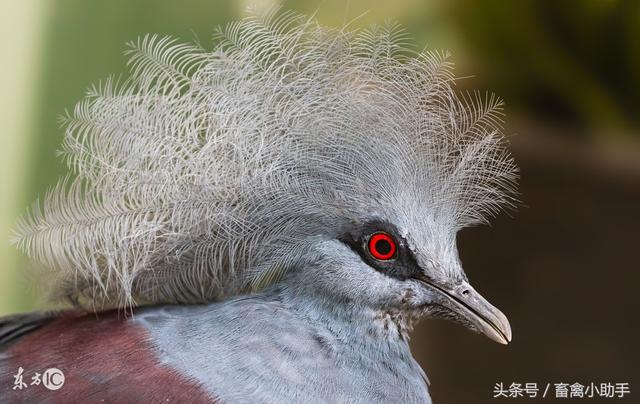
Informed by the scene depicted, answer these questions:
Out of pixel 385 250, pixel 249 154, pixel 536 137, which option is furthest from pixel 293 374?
pixel 536 137

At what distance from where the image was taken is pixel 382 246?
1.29 meters

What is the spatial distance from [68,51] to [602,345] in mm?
2033

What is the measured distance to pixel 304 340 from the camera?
1.31m

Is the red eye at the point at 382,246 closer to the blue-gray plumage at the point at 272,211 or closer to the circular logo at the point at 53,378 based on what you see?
the blue-gray plumage at the point at 272,211

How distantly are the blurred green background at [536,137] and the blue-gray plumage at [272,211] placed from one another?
1.14 metres

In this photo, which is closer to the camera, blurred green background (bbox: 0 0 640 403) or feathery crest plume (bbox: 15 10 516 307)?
feathery crest plume (bbox: 15 10 516 307)

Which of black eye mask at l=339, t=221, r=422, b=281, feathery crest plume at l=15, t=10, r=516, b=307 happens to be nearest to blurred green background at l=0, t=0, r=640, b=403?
feathery crest plume at l=15, t=10, r=516, b=307

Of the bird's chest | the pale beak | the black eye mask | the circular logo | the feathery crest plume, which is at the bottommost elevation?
the circular logo

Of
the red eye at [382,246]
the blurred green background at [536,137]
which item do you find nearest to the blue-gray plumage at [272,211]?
the red eye at [382,246]

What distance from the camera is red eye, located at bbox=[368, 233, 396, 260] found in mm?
1288

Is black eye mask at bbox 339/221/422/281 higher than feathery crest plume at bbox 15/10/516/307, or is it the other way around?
feathery crest plume at bbox 15/10/516/307

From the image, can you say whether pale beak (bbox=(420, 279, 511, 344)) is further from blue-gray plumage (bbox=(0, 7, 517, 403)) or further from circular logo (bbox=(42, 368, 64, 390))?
circular logo (bbox=(42, 368, 64, 390))

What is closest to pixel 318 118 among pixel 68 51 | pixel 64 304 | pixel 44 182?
pixel 64 304

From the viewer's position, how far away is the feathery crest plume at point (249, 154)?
1.28 metres
